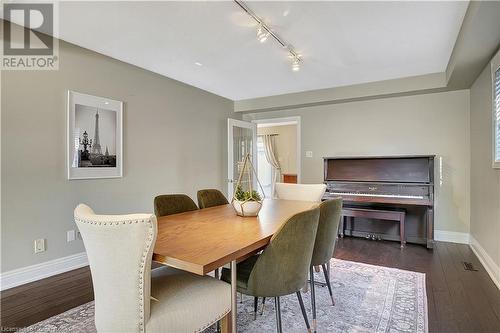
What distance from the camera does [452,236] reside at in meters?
3.93

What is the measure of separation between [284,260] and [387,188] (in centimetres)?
304

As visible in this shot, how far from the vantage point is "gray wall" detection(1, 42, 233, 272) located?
246 centimetres

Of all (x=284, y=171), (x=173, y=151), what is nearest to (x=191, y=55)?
(x=173, y=151)

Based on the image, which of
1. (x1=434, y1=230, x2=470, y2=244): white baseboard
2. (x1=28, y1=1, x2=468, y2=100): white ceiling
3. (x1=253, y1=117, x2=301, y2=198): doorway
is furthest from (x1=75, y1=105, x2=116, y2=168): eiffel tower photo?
(x1=253, y1=117, x2=301, y2=198): doorway

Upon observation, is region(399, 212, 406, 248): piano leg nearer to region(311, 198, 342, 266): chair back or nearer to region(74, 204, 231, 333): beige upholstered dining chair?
region(311, 198, 342, 266): chair back

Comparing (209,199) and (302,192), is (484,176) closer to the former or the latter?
(302,192)

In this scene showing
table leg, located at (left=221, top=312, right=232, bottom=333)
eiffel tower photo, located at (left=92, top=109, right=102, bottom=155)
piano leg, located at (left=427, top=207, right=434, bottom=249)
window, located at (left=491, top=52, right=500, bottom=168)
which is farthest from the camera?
piano leg, located at (left=427, top=207, right=434, bottom=249)

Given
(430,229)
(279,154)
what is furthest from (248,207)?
(279,154)

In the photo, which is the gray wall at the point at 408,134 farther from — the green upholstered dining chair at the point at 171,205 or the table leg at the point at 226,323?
the table leg at the point at 226,323

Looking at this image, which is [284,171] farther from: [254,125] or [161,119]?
[161,119]

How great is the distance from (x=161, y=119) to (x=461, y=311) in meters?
3.73

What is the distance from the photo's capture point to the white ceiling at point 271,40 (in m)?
2.19

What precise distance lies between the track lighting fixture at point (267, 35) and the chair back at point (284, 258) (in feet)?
5.47

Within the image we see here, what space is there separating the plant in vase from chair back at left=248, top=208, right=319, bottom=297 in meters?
0.59
